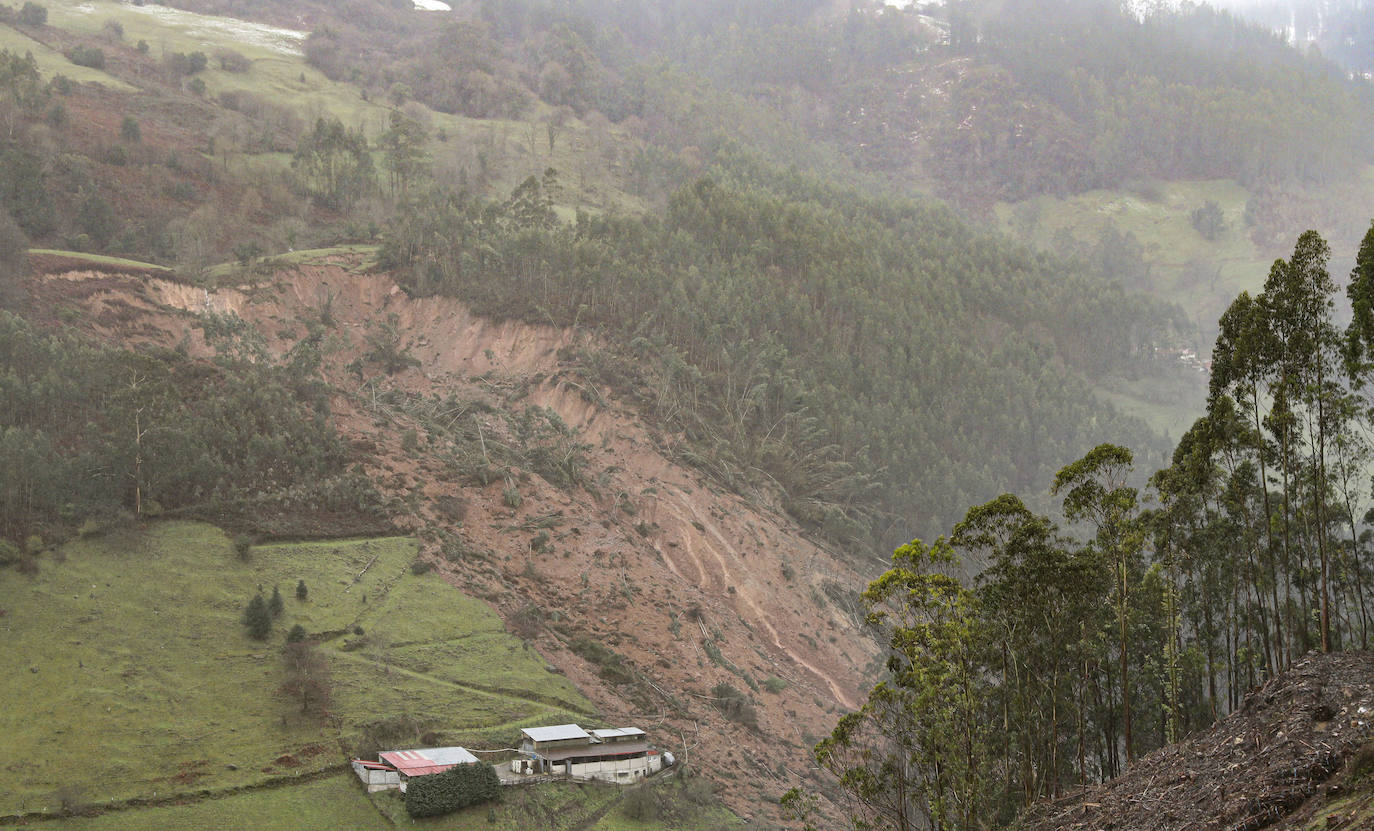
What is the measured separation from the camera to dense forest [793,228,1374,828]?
1040 inches

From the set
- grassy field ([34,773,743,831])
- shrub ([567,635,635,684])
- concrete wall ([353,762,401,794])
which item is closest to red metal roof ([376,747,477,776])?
concrete wall ([353,762,401,794])

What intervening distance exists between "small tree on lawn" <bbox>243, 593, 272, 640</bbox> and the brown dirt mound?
29.3 m

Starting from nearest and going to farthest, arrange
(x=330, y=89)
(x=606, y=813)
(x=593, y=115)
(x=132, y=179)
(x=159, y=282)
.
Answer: (x=606, y=813)
(x=159, y=282)
(x=132, y=179)
(x=330, y=89)
(x=593, y=115)

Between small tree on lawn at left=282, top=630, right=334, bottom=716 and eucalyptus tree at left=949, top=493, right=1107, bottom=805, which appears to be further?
small tree on lawn at left=282, top=630, right=334, bottom=716

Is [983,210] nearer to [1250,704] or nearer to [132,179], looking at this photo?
[132,179]

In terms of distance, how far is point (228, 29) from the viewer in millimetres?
136125

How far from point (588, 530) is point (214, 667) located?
2048cm

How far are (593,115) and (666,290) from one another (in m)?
65.5

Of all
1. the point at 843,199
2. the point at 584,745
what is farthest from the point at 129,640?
the point at 843,199

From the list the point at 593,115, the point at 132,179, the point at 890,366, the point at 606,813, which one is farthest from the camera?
Answer: the point at 593,115

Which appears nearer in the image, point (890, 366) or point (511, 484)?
point (511, 484)

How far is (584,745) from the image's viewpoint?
41.4 meters

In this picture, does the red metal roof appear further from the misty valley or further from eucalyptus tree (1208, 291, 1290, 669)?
eucalyptus tree (1208, 291, 1290, 669)

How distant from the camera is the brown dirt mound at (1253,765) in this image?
61.1 feet
